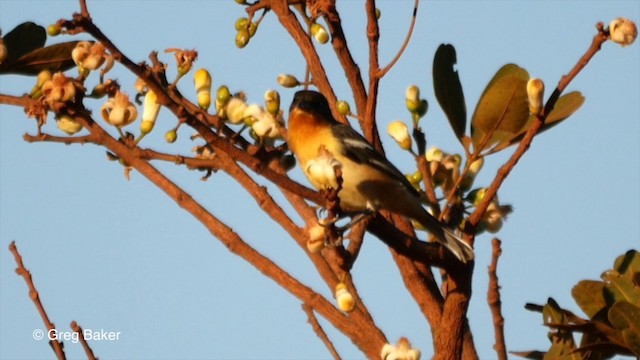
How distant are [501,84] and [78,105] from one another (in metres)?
1.52

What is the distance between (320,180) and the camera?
10.1 ft

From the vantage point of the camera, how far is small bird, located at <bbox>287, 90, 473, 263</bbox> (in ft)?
15.6

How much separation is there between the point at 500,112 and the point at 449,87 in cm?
44

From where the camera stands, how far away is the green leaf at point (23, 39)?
395 centimetres

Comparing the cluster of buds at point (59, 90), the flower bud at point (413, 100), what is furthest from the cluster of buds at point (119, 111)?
the flower bud at point (413, 100)

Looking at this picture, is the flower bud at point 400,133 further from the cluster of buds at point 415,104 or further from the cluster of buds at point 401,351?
the cluster of buds at point 401,351

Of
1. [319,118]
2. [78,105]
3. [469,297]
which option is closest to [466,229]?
[469,297]

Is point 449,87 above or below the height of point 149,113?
above

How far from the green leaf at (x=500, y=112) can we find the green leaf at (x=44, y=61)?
1547mm

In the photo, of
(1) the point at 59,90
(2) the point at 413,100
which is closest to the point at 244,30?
(2) the point at 413,100

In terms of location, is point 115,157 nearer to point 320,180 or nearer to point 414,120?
point 320,180

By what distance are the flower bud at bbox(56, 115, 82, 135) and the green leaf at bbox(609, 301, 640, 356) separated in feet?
5.96

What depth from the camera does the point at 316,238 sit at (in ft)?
10.2

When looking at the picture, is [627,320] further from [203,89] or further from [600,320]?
[203,89]
